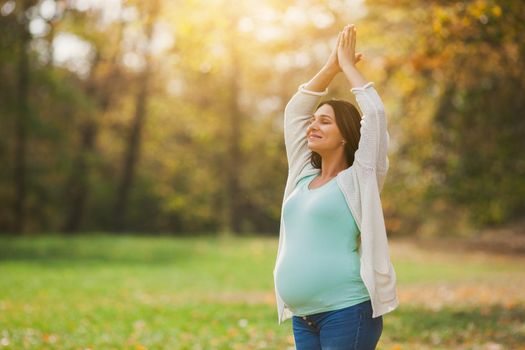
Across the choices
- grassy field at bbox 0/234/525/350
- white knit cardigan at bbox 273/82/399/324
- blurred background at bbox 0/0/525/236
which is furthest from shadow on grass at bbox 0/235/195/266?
white knit cardigan at bbox 273/82/399/324

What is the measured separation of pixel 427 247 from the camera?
27.2 metres

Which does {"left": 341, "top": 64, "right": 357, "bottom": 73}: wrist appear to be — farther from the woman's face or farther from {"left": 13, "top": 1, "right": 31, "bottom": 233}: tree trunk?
{"left": 13, "top": 1, "right": 31, "bottom": 233}: tree trunk

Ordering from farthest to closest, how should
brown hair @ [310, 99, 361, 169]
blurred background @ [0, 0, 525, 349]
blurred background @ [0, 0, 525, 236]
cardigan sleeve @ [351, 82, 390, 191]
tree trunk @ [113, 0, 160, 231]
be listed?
tree trunk @ [113, 0, 160, 231], blurred background @ [0, 0, 525, 236], blurred background @ [0, 0, 525, 349], brown hair @ [310, 99, 361, 169], cardigan sleeve @ [351, 82, 390, 191]

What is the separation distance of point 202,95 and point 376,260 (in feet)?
114

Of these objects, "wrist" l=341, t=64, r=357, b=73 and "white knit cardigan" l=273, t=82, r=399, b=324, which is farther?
"wrist" l=341, t=64, r=357, b=73

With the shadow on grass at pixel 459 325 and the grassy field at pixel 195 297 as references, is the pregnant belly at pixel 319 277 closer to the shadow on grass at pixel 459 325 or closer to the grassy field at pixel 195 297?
the grassy field at pixel 195 297

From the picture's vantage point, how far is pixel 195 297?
14.1m

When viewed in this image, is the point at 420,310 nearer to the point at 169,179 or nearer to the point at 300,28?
the point at 300,28

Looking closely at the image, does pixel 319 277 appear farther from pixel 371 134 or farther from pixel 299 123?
pixel 299 123

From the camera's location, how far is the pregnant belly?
3.53 m

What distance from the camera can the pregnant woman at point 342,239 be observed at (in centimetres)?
350

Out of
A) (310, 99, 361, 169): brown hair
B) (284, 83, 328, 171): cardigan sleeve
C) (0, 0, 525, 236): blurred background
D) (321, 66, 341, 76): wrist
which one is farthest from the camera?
(0, 0, 525, 236): blurred background

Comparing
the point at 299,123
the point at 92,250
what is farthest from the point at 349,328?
the point at 92,250

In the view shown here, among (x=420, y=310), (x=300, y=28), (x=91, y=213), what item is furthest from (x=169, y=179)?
(x=420, y=310)
